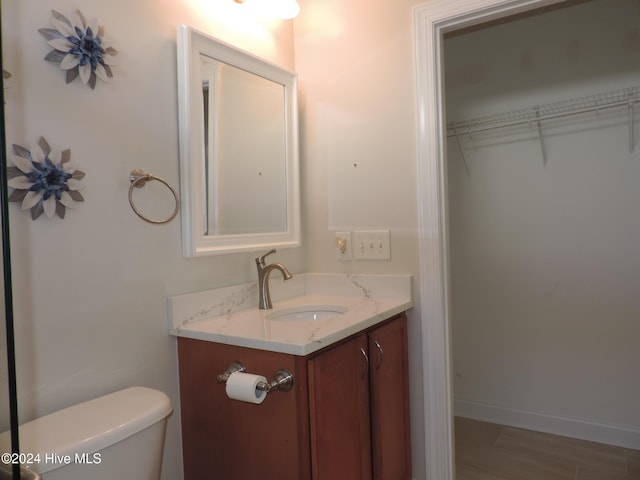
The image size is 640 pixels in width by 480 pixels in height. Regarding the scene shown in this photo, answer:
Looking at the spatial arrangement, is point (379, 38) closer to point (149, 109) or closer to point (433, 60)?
point (433, 60)

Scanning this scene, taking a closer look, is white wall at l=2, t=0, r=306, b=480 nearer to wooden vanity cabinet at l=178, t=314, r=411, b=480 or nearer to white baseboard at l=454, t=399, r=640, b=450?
wooden vanity cabinet at l=178, t=314, r=411, b=480

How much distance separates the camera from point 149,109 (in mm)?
1346


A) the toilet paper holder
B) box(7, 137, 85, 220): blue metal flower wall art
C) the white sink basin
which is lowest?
the toilet paper holder

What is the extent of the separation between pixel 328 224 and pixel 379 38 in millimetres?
782

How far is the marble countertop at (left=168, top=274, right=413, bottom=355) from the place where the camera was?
4.02 feet

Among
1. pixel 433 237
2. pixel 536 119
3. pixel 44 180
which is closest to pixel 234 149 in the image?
pixel 44 180

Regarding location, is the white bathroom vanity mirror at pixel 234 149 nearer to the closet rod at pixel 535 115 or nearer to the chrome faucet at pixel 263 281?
the chrome faucet at pixel 263 281

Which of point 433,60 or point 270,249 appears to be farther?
point 270,249

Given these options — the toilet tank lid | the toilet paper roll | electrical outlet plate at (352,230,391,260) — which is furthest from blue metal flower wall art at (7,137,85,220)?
electrical outlet plate at (352,230,391,260)

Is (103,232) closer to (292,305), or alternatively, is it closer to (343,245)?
(292,305)

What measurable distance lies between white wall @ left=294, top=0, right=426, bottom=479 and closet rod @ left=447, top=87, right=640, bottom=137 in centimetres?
95

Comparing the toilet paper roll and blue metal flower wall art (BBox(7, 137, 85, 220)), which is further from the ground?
blue metal flower wall art (BBox(7, 137, 85, 220))

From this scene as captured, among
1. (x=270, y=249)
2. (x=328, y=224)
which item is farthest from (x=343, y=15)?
(x=270, y=249)

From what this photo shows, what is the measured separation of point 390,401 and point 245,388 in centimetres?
67
